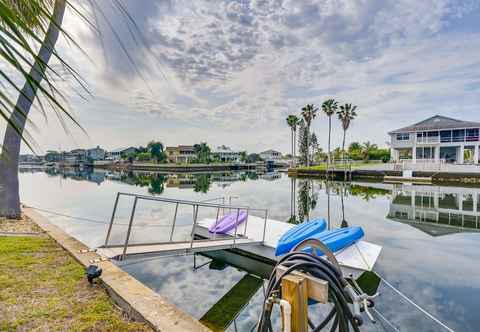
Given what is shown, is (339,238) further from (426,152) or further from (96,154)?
(96,154)

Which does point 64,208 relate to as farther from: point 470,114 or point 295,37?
point 470,114

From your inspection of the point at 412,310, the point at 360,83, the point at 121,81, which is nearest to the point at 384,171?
the point at 360,83

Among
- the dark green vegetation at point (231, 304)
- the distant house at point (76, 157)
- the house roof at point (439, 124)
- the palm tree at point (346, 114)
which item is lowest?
the dark green vegetation at point (231, 304)

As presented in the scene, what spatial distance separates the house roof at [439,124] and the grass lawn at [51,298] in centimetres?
3954

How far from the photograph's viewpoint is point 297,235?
568 cm

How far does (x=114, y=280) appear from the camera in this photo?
11.7 ft

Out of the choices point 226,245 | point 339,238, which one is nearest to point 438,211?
point 339,238

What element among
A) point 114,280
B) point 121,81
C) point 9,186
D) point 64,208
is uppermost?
point 121,81

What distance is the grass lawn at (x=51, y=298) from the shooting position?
2633 mm

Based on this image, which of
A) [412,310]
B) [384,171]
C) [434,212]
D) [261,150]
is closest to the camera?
[412,310]

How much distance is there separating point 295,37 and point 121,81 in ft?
58.9

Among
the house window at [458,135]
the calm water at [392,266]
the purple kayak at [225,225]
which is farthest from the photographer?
the house window at [458,135]

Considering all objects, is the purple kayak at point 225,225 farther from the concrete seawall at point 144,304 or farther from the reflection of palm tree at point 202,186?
the reflection of palm tree at point 202,186

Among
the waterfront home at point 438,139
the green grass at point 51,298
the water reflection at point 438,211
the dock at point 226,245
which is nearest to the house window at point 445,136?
the waterfront home at point 438,139
